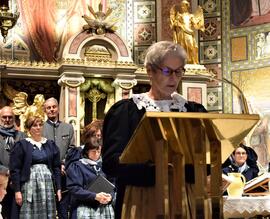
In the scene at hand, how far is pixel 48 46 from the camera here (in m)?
13.1

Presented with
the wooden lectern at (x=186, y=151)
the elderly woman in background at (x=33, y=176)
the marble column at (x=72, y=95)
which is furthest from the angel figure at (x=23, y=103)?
the wooden lectern at (x=186, y=151)

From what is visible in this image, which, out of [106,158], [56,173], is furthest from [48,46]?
[106,158]

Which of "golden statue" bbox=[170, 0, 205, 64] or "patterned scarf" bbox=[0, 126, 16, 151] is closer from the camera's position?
"patterned scarf" bbox=[0, 126, 16, 151]

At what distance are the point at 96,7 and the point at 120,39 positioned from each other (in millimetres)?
1831

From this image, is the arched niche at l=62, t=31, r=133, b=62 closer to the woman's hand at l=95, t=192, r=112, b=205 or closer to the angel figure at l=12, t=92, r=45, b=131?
the angel figure at l=12, t=92, r=45, b=131

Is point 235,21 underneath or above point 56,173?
above

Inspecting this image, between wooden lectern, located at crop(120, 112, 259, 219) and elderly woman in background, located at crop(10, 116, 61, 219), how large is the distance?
14.5 feet

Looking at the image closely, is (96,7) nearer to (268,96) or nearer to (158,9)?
(158,9)

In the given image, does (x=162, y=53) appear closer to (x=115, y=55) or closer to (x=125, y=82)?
(x=125, y=82)

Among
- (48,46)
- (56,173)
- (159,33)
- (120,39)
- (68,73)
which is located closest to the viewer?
(56,173)

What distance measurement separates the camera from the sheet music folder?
5570 millimetres

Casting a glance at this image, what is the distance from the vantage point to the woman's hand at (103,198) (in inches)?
218

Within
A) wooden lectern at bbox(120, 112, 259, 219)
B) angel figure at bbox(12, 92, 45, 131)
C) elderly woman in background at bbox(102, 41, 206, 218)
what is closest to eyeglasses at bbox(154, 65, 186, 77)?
elderly woman in background at bbox(102, 41, 206, 218)

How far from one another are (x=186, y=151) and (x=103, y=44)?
1004 cm
